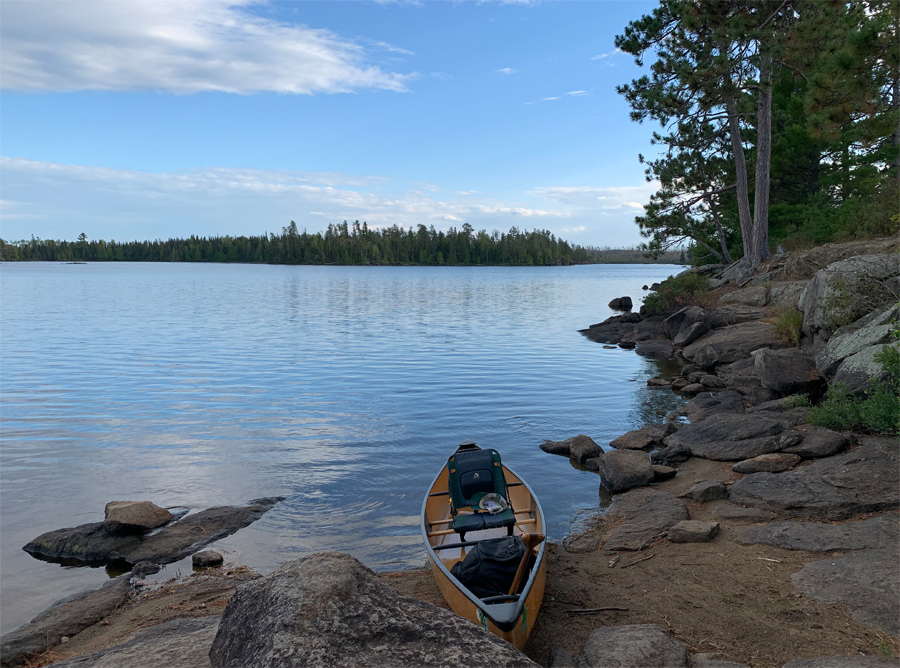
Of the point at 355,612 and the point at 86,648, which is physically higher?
the point at 355,612

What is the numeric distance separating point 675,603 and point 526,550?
→ 1.47 metres

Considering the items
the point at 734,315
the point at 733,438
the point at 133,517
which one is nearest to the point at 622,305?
the point at 734,315

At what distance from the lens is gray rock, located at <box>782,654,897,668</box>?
149 inches

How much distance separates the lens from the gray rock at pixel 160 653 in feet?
13.7

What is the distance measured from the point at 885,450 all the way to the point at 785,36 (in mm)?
16984

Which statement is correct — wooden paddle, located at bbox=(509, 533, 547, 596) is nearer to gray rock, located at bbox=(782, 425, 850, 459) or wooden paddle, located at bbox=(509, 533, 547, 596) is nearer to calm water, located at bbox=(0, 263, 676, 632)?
calm water, located at bbox=(0, 263, 676, 632)

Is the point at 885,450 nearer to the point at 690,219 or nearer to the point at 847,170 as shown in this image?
the point at 690,219

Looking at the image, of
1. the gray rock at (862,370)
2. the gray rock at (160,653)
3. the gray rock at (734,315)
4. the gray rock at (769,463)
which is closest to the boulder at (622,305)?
the gray rock at (734,315)

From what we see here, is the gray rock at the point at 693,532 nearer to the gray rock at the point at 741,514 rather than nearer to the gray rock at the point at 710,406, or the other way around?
the gray rock at the point at 741,514

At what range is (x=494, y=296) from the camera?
190 feet

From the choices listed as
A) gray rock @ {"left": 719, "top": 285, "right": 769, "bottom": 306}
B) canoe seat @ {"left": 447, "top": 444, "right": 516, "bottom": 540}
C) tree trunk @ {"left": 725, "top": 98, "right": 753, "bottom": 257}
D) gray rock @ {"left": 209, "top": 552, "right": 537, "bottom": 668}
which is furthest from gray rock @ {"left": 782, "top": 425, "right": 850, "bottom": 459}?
tree trunk @ {"left": 725, "top": 98, "right": 753, "bottom": 257}

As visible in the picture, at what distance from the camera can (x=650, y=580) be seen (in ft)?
20.6

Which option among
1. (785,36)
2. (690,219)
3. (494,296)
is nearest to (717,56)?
(785,36)

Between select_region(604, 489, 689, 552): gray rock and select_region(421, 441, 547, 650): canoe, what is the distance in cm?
111
